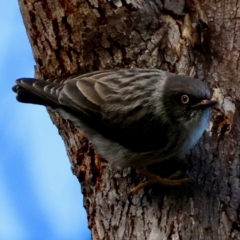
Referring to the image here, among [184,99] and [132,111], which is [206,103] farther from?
[132,111]

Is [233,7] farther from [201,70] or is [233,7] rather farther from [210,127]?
[210,127]

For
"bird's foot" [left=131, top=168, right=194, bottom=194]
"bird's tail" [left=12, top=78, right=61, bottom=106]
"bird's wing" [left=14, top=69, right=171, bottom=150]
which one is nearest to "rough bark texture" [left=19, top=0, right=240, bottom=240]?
"bird's foot" [left=131, top=168, right=194, bottom=194]

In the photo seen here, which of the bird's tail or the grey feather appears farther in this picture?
the bird's tail

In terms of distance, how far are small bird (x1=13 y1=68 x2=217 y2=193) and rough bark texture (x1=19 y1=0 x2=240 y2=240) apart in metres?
0.11

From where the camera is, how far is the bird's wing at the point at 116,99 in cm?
332

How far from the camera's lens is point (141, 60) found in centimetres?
358

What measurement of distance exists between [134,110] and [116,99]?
0.11 meters

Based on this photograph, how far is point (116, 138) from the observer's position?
338cm

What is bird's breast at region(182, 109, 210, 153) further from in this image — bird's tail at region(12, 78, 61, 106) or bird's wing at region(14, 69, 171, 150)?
bird's tail at region(12, 78, 61, 106)

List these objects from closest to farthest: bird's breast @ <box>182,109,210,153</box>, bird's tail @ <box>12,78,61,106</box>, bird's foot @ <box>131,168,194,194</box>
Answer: bird's foot @ <box>131,168,194,194</box> → bird's breast @ <box>182,109,210,153</box> → bird's tail @ <box>12,78,61,106</box>

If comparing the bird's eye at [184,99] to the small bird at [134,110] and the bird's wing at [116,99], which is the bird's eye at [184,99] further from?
the bird's wing at [116,99]

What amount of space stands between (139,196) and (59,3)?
1220mm

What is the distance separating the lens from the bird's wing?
3324mm

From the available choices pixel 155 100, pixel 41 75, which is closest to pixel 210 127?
pixel 155 100
